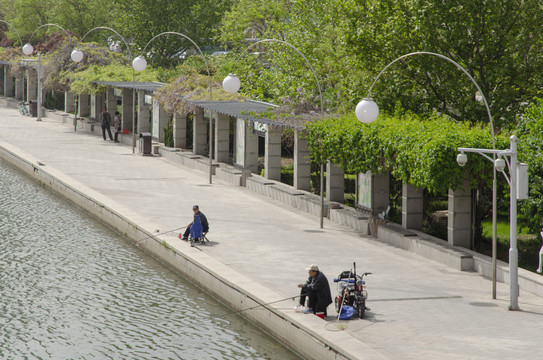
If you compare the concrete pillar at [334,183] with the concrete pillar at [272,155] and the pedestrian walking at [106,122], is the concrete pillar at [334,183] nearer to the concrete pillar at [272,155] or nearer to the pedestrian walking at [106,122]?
the concrete pillar at [272,155]

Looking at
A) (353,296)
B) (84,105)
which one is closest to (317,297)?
(353,296)

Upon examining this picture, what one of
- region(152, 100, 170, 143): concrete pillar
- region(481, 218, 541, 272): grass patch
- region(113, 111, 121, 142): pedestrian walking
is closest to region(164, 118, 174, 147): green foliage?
region(152, 100, 170, 143): concrete pillar

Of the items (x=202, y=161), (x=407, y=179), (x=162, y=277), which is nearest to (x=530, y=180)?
(x=407, y=179)

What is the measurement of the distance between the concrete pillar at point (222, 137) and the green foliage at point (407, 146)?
10420 mm

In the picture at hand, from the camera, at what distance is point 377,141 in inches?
986

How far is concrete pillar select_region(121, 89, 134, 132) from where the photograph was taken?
49.3 metres

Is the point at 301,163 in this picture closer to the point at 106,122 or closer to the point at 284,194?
the point at 284,194

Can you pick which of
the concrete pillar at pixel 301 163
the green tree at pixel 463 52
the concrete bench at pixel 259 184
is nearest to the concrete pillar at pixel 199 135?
the concrete bench at pixel 259 184

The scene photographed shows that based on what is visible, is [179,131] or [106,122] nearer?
[179,131]

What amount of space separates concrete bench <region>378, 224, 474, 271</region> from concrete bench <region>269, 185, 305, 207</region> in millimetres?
6007

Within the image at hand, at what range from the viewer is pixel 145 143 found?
143ft

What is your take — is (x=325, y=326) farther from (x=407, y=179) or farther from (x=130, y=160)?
(x=130, y=160)

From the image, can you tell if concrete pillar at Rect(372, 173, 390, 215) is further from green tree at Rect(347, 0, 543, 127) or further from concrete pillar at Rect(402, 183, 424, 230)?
green tree at Rect(347, 0, 543, 127)

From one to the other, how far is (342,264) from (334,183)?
790 centimetres
